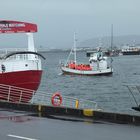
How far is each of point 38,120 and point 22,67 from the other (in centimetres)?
1259

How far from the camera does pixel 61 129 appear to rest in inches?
561

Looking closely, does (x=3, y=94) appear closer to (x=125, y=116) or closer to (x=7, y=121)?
(x=7, y=121)

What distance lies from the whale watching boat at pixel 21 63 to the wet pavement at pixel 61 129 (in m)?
11.2

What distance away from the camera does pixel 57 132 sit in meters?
13.7

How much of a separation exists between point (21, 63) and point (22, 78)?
919 millimetres

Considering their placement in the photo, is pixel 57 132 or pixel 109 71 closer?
pixel 57 132

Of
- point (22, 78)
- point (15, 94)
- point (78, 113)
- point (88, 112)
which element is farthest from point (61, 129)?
point (22, 78)

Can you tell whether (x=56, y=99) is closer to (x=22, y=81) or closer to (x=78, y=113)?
(x=22, y=81)

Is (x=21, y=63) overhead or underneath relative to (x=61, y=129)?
overhead

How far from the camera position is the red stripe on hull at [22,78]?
27875 mm

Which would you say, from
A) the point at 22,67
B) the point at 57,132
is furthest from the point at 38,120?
the point at 22,67

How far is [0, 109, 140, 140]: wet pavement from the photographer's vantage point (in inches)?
508

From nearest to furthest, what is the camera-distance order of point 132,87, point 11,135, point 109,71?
point 11,135
point 132,87
point 109,71

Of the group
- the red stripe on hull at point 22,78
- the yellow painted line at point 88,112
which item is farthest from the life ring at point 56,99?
the yellow painted line at point 88,112
